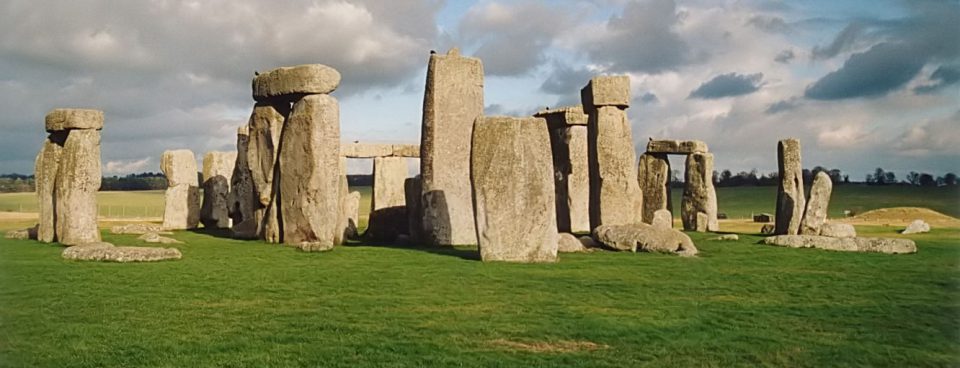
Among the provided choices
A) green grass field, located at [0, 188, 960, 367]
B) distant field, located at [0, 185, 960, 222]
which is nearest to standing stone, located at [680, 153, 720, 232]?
green grass field, located at [0, 188, 960, 367]

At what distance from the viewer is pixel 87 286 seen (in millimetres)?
9742

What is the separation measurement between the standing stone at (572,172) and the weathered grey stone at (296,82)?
25.4ft

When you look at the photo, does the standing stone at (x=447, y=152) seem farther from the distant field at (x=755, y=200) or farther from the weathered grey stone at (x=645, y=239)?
the distant field at (x=755, y=200)

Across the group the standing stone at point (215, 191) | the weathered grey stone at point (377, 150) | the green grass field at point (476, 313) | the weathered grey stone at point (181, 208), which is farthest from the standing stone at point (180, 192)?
the green grass field at point (476, 313)

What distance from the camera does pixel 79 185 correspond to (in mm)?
15117

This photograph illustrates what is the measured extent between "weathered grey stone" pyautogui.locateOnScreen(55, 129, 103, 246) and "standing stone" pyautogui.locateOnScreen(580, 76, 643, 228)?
1002 centimetres

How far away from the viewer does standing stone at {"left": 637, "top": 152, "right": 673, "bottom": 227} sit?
24094mm

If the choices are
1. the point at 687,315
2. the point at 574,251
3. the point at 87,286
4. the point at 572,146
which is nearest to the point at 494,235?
the point at 574,251

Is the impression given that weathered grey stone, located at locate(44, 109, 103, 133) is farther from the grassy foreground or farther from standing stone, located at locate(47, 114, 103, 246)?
the grassy foreground

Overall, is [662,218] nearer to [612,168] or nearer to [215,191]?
[612,168]

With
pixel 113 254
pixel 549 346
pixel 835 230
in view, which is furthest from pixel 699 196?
pixel 549 346

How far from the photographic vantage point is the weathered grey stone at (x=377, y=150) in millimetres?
25984

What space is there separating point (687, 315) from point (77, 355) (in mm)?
5334

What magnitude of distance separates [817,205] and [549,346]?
44.2ft
